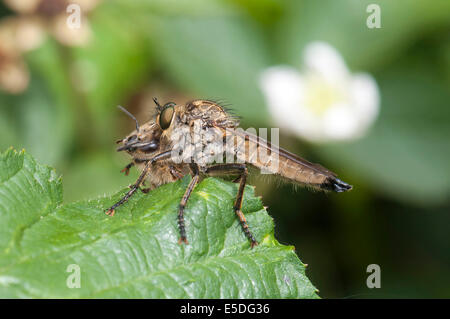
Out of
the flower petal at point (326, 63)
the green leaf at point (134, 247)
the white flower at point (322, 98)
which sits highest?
the flower petal at point (326, 63)

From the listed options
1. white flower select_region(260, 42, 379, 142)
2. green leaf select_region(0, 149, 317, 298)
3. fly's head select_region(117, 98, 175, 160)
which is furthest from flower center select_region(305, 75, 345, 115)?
green leaf select_region(0, 149, 317, 298)

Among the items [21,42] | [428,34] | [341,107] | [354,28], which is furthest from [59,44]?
[428,34]

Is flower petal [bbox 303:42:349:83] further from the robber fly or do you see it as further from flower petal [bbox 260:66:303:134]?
the robber fly

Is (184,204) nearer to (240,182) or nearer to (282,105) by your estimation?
(240,182)

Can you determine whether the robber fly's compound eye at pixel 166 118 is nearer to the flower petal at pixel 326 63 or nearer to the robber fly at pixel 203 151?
the robber fly at pixel 203 151

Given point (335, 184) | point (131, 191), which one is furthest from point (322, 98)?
point (131, 191)

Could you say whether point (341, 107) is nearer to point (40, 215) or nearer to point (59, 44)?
point (59, 44)

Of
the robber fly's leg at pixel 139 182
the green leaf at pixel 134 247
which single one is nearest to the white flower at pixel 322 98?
Answer: the robber fly's leg at pixel 139 182
